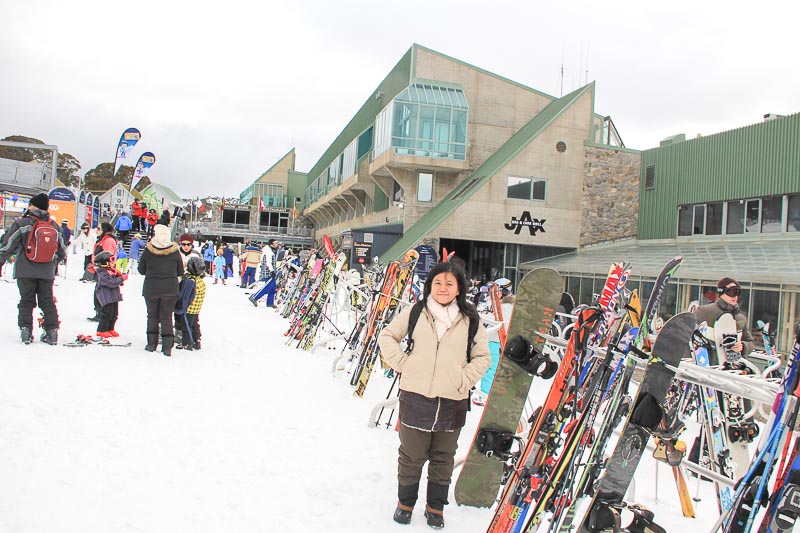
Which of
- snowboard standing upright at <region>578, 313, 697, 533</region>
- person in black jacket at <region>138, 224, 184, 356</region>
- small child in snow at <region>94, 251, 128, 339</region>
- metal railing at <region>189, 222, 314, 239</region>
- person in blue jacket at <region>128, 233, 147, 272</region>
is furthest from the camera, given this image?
metal railing at <region>189, 222, 314, 239</region>

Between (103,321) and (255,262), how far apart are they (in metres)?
11.6

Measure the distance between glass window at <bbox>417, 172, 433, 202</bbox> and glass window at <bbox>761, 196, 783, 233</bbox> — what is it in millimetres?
14431

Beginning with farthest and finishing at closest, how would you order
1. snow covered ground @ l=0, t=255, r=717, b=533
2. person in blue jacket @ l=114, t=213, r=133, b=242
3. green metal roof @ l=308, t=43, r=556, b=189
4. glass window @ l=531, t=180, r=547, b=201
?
green metal roof @ l=308, t=43, r=556, b=189 < glass window @ l=531, t=180, r=547, b=201 < person in blue jacket @ l=114, t=213, r=133, b=242 < snow covered ground @ l=0, t=255, r=717, b=533

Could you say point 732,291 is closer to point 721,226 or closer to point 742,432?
point 742,432

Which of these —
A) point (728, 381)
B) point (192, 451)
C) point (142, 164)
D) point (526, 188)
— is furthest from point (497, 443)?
point (142, 164)

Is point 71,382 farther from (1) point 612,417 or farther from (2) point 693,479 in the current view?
(2) point 693,479

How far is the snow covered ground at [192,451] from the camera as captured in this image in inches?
127

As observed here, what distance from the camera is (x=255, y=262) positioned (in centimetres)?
1906

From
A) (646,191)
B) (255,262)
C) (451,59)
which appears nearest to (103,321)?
(255,262)

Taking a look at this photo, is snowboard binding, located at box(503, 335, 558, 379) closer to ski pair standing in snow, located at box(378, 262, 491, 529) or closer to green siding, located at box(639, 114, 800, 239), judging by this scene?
ski pair standing in snow, located at box(378, 262, 491, 529)

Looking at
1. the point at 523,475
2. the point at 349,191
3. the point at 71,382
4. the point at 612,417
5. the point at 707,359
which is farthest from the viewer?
the point at 349,191

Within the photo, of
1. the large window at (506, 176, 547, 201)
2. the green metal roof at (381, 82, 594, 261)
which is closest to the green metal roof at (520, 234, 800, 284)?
the large window at (506, 176, 547, 201)

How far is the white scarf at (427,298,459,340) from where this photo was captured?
10.8ft

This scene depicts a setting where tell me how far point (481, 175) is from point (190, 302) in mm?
19938
